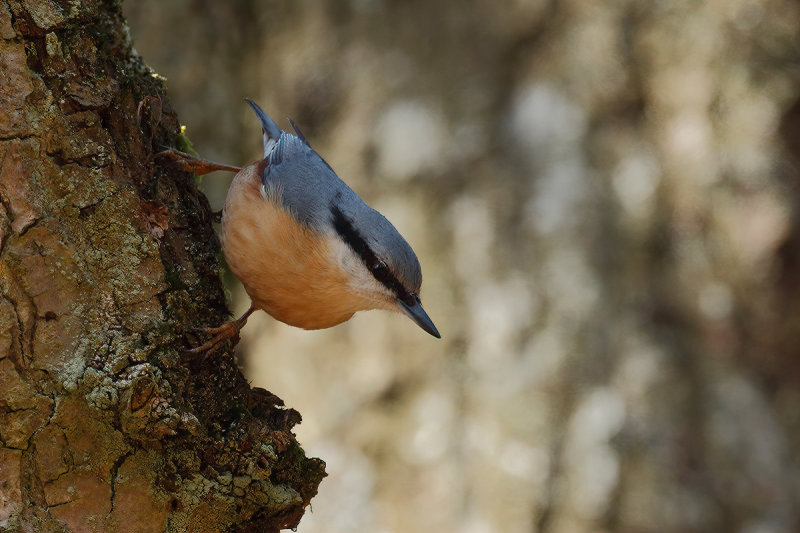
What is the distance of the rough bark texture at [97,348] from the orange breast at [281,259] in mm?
421

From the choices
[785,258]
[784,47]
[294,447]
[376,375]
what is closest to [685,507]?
[785,258]

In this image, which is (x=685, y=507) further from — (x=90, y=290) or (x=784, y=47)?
(x=90, y=290)

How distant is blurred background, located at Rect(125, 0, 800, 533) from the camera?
3.96 metres

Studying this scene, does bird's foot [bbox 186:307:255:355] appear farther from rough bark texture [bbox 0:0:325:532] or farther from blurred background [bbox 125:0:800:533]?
blurred background [bbox 125:0:800:533]

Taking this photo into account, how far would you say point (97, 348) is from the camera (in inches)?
72.7

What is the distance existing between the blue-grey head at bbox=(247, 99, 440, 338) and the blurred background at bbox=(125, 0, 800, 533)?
1705mm

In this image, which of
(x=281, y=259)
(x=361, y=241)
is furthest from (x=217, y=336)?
(x=361, y=241)

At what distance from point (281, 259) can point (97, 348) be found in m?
0.80

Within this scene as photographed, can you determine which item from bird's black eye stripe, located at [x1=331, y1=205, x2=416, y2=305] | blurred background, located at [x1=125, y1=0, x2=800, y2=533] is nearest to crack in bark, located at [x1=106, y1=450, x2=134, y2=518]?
bird's black eye stripe, located at [x1=331, y1=205, x2=416, y2=305]

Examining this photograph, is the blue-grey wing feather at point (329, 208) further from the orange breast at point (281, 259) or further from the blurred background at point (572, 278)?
the blurred background at point (572, 278)

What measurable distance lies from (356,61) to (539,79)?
1.07m

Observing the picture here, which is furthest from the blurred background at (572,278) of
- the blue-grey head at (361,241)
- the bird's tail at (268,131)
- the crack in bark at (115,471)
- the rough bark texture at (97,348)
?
the crack in bark at (115,471)

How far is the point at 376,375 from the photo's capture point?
4434 millimetres

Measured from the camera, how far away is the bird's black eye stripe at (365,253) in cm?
253
